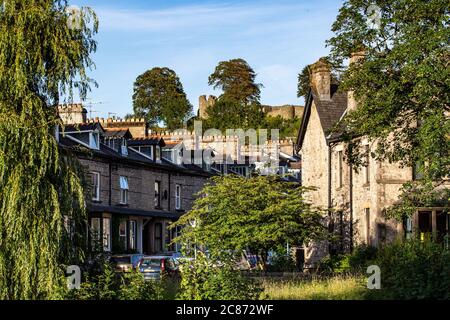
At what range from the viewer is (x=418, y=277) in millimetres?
22234

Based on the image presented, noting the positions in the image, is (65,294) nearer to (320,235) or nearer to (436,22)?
(436,22)

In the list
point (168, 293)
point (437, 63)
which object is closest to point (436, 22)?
point (437, 63)

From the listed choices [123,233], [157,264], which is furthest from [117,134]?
[157,264]

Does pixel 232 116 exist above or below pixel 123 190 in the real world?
above

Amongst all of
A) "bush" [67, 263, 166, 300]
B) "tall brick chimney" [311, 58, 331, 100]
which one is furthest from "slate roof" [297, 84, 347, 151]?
"bush" [67, 263, 166, 300]

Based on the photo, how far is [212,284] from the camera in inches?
759

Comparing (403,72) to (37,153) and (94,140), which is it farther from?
(94,140)

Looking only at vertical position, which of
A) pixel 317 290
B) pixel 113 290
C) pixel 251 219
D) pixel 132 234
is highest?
pixel 251 219

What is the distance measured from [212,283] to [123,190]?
126 ft

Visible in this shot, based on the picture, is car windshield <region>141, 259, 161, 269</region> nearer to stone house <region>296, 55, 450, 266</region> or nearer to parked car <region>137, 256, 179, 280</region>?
parked car <region>137, 256, 179, 280</region>

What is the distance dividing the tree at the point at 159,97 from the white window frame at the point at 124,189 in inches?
2354

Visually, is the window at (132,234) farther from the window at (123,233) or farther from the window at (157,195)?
the window at (157,195)

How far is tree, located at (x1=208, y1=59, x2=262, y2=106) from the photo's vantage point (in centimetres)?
12325
